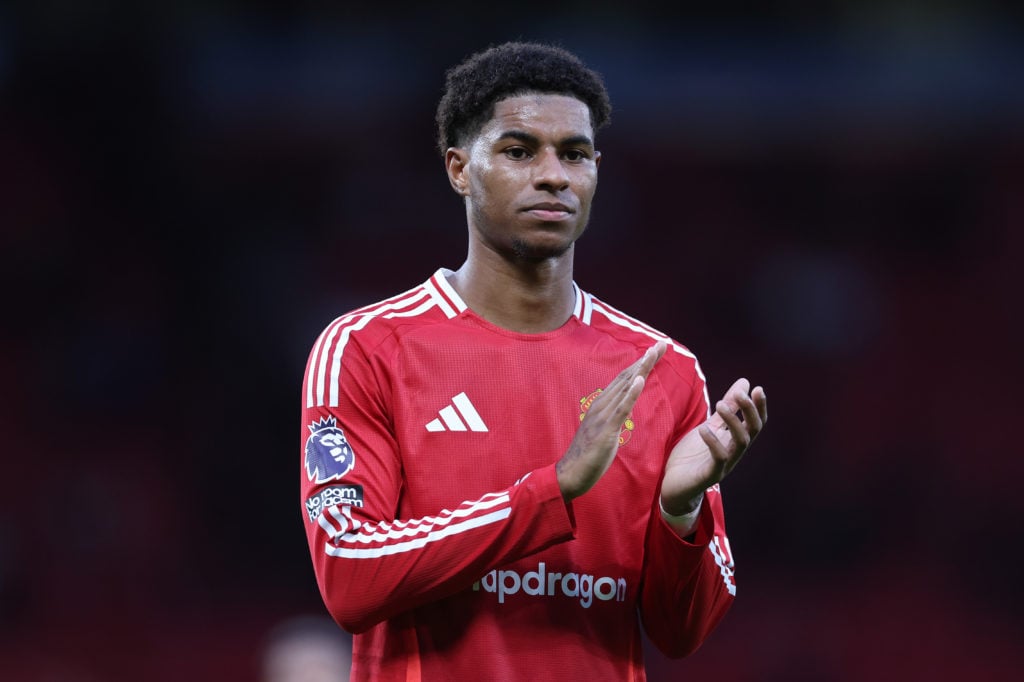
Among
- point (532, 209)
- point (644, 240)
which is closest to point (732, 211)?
point (644, 240)

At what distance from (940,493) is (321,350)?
5542 millimetres

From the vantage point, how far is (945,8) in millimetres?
8367

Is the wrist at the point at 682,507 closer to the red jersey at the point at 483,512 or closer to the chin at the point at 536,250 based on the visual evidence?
the red jersey at the point at 483,512

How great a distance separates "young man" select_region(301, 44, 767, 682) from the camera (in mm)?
2496

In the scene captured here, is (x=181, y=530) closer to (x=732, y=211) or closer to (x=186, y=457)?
(x=186, y=457)

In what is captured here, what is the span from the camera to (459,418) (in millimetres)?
2781

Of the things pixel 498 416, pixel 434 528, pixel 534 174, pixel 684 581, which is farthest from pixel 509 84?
pixel 684 581

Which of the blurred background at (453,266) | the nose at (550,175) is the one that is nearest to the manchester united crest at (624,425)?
the nose at (550,175)

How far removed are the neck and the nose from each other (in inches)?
8.0

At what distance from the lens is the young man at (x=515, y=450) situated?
2.50 meters

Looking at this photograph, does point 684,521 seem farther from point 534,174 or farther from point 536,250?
point 534,174

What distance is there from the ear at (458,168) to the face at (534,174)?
0.08 meters

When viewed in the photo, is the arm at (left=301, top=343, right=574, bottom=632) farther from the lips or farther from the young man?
the lips

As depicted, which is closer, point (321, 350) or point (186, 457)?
point (321, 350)
